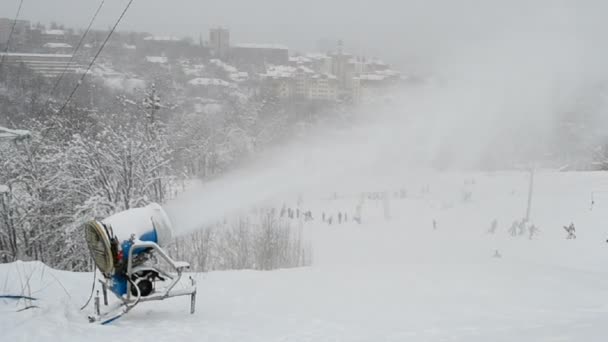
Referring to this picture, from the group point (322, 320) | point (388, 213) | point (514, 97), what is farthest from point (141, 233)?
point (388, 213)

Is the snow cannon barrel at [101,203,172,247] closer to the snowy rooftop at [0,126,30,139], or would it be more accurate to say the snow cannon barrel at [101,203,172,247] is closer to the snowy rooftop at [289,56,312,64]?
the snowy rooftop at [0,126,30,139]

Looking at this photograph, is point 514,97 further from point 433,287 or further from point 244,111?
point 244,111

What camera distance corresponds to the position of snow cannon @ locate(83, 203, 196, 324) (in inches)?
190

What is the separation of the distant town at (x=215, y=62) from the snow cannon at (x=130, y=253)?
→ 38.2 metres

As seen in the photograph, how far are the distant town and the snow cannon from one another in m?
38.2

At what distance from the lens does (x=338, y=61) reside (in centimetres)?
11650

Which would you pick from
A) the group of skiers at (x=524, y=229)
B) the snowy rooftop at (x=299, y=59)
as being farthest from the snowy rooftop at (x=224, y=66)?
the group of skiers at (x=524, y=229)

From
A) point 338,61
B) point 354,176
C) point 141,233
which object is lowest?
point 354,176

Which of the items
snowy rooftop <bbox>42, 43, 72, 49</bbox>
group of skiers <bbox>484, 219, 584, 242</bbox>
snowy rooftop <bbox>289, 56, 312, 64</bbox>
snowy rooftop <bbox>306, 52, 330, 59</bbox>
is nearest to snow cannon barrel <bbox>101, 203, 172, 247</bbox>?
group of skiers <bbox>484, 219, 584, 242</bbox>

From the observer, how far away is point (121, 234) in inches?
193

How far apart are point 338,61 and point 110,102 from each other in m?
73.3

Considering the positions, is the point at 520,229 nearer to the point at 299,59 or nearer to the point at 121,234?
the point at 121,234

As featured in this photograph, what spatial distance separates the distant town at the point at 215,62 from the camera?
170 feet

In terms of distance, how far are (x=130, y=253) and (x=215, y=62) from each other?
106 meters
